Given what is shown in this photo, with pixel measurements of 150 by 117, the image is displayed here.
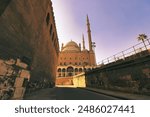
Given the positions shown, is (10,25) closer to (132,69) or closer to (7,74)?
(7,74)

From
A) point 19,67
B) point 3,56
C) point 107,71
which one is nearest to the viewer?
point 3,56

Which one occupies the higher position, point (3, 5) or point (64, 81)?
point (3, 5)

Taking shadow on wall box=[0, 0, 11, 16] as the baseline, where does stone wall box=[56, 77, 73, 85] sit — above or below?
below

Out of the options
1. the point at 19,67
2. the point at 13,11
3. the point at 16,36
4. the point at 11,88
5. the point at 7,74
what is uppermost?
the point at 13,11

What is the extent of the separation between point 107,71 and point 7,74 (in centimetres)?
1195

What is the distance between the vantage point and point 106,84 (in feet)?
45.1

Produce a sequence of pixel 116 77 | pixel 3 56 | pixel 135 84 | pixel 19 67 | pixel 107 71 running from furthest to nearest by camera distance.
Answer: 1. pixel 107 71
2. pixel 116 77
3. pixel 135 84
4. pixel 19 67
5. pixel 3 56

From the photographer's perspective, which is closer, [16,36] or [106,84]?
[16,36]

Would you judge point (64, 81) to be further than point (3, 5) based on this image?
Yes

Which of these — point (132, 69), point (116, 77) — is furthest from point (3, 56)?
point (116, 77)

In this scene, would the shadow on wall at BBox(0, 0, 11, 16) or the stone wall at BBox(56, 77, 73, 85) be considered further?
the stone wall at BBox(56, 77, 73, 85)

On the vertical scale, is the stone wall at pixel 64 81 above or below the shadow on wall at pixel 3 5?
below

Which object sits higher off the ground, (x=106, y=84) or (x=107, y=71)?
(x=107, y=71)

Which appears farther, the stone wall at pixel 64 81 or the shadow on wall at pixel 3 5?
the stone wall at pixel 64 81
